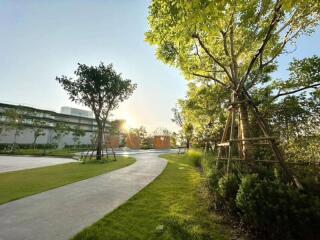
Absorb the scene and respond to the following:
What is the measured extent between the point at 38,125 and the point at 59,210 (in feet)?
89.6

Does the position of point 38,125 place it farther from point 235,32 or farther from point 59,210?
point 235,32

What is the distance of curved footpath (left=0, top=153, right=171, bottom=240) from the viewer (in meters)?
3.20

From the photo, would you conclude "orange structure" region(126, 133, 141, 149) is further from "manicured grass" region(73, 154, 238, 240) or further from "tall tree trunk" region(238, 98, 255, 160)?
"tall tree trunk" region(238, 98, 255, 160)

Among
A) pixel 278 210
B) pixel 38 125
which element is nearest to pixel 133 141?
pixel 38 125

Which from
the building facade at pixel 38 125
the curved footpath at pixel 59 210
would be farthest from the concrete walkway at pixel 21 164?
the building facade at pixel 38 125

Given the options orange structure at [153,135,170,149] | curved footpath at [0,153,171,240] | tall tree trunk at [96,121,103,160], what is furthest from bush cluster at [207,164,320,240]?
orange structure at [153,135,170,149]

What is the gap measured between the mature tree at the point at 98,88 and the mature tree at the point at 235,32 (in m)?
9.92

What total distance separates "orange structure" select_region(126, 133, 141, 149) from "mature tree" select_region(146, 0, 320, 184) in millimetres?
35482

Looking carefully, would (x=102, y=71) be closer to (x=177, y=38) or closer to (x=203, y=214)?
(x=177, y=38)

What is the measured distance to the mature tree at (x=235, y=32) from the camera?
160 inches

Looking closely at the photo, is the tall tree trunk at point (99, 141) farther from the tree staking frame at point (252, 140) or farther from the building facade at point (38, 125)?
the building facade at point (38, 125)

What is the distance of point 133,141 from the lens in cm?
4231

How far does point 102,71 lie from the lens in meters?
15.7

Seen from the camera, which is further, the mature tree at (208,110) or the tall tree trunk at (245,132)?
the mature tree at (208,110)
